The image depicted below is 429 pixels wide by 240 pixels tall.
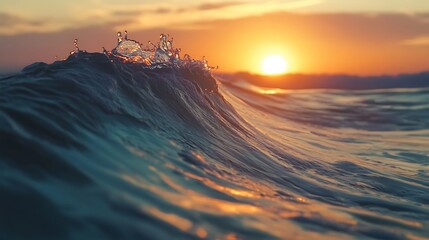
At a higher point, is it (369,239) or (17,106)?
(17,106)

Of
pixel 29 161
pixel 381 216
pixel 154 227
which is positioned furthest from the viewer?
pixel 381 216

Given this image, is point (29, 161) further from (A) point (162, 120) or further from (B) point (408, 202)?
(B) point (408, 202)

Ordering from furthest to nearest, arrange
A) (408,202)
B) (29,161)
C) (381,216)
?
(408,202)
(381,216)
(29,161)

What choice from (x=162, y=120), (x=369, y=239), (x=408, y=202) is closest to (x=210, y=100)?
(x=162, y=120)

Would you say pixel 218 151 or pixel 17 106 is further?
pixel 218 151

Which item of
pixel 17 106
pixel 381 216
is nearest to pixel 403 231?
pixel 381 216

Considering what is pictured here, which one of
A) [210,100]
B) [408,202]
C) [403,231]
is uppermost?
[210,100]

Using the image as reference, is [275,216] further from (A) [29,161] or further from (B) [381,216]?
(A) [29,161]
